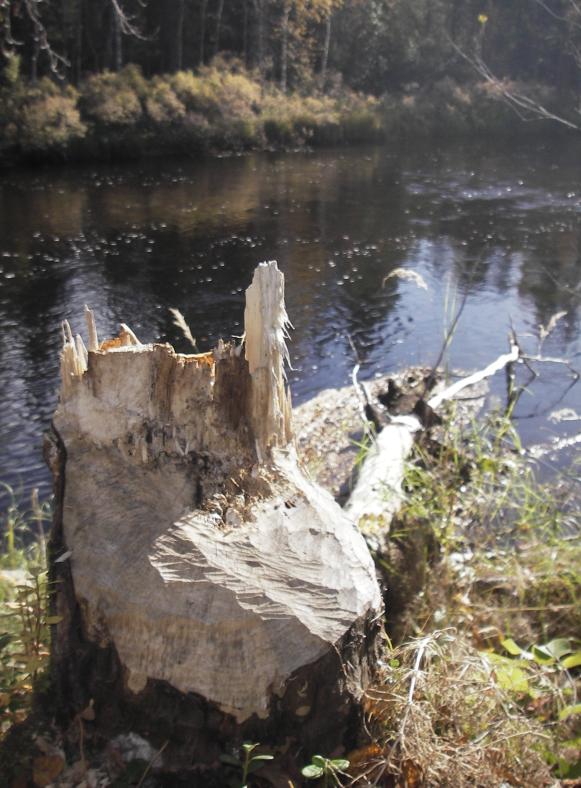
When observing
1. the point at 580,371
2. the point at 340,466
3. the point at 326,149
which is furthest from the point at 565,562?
the point at 326,149

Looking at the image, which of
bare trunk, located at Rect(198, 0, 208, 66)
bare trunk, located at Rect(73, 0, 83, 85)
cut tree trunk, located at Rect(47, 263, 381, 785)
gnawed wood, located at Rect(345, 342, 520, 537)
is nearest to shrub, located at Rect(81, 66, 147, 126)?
bare trunk, located at Rect(73, 0, 83, 85)

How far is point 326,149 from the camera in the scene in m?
23.0

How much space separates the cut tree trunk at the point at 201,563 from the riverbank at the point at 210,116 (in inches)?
691

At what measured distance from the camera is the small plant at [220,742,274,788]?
1751 millimetres

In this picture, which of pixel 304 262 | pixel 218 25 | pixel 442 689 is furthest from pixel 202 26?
pixel 442 689

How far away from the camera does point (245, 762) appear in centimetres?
176

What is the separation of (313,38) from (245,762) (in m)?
30.2

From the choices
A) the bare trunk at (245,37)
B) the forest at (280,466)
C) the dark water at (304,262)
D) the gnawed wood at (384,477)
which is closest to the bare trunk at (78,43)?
the forest at (280,466)

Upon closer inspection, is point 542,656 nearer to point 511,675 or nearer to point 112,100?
point 511,675

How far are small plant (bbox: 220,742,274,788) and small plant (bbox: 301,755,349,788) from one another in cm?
11

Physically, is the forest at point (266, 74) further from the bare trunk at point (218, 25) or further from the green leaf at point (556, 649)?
the green leaf at point (556, 649)

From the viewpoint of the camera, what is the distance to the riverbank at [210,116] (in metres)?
18.1

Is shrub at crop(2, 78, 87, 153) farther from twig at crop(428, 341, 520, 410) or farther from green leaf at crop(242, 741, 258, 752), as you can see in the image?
green leaf at crop(242, 741, 258, 752)

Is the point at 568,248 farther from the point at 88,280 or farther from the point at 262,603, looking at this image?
the point at 262,603
